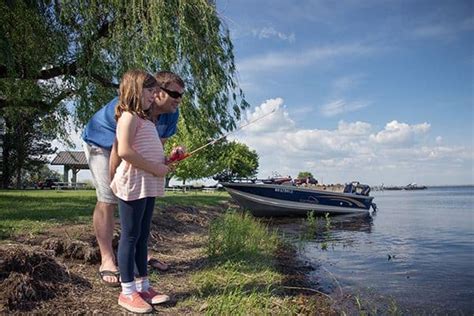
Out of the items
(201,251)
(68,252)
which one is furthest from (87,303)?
(201,251)

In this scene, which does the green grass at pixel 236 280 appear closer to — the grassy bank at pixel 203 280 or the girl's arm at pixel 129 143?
the grassy bank at pixel 203 280

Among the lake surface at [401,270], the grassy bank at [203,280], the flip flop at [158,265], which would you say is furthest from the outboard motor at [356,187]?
the flip flop at [158,265]

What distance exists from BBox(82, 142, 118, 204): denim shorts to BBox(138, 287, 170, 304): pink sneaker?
85cm

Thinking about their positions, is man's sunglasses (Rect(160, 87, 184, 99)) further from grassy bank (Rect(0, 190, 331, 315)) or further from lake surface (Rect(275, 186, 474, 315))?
lake surface (Rect(275, 186, 474, 315))

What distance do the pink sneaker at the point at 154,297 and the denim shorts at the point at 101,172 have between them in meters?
0.85

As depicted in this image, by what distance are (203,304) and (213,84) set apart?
5.43 meters

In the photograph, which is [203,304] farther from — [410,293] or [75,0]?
[75,0]

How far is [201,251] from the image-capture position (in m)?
5.14

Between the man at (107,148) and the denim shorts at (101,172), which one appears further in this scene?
the denim shorts at (101,172)

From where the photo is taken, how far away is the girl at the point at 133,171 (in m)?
2.85

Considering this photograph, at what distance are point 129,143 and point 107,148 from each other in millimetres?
787

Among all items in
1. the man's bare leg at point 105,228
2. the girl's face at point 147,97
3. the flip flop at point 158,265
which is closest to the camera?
the girl's face at point 147,97

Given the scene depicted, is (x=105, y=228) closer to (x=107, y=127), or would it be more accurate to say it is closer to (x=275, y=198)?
(x=107, y=127)

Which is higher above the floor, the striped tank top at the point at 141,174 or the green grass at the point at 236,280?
the striped tank top at the point at 141,174
